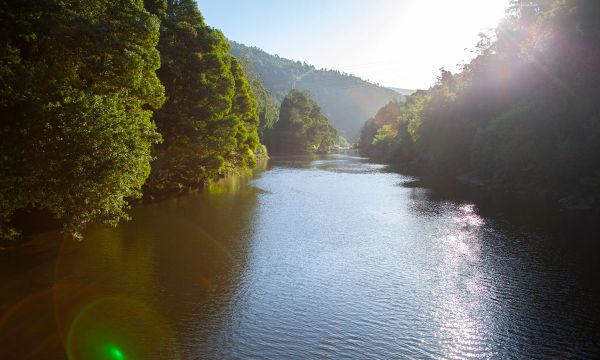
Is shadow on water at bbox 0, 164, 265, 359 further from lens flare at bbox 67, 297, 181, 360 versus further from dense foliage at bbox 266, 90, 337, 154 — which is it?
dense foliage at bbox 266, 90, 337, 154

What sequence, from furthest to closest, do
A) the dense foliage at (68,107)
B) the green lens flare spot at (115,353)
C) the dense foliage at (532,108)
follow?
the dense foliage at (532,108), the dense foliage at (68,107), the green lens flare spot at (115,353)

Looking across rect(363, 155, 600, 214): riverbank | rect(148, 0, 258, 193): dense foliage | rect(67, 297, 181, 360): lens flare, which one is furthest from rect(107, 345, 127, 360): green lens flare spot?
rect(363, 155, 600, 214): riverbank

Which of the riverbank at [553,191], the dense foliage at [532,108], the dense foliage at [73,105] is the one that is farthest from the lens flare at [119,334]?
the dense foliage at [532,108]

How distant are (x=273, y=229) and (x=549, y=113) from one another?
37617mm

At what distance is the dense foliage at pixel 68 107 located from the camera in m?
21.8

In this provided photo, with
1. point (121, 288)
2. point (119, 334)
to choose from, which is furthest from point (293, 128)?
point (119, 334)

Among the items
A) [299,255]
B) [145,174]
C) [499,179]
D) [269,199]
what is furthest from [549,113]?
[145,174]

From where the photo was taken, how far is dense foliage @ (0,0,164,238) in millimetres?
21750

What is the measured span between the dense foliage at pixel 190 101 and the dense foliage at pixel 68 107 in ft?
58.2

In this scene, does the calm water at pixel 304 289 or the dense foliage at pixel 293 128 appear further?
the dense foliage at pixel 293 128

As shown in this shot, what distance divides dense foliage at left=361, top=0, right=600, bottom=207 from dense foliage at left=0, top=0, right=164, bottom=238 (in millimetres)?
44259

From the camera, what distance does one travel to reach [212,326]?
19094mm

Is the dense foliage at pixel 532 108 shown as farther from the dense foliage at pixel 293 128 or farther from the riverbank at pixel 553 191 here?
the dense foliage at pixel 293 128

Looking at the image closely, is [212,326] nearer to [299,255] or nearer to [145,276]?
[145,276]
